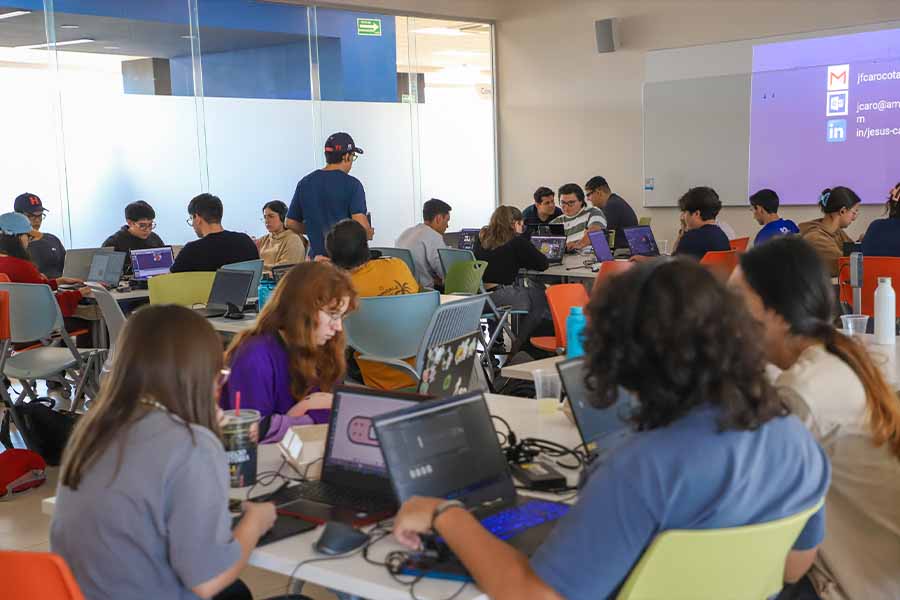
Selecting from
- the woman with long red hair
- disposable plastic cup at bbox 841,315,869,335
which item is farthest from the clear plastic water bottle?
the woman with long red hair

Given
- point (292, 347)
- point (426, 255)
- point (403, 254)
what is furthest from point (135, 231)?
point (292, 347)

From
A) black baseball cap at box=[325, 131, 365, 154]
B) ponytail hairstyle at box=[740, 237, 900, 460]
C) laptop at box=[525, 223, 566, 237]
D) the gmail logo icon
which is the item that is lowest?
laptop at box=[525, 223, 566, 237]

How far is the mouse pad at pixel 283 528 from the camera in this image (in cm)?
193

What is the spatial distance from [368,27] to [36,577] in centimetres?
934

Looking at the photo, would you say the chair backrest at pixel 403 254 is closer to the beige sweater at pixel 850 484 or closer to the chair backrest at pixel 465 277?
the chair backrest at pixel 465 277

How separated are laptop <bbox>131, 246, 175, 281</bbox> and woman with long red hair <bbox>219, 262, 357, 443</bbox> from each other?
4276 millimetres

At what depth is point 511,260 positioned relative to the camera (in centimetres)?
684

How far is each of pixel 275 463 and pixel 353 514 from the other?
1.54 feet

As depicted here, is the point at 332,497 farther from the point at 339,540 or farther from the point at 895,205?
the point at 895,205

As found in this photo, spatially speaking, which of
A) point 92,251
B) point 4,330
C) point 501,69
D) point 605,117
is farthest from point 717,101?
point 4,330

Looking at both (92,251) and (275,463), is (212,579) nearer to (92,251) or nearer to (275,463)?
(275,463)

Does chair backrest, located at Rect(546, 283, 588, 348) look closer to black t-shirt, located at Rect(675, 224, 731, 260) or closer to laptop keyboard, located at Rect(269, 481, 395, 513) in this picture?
black t-shirt, located at Rect(675, 224, 731, 260)

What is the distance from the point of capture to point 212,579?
1747 millimetres

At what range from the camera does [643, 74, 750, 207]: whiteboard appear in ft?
30.0
